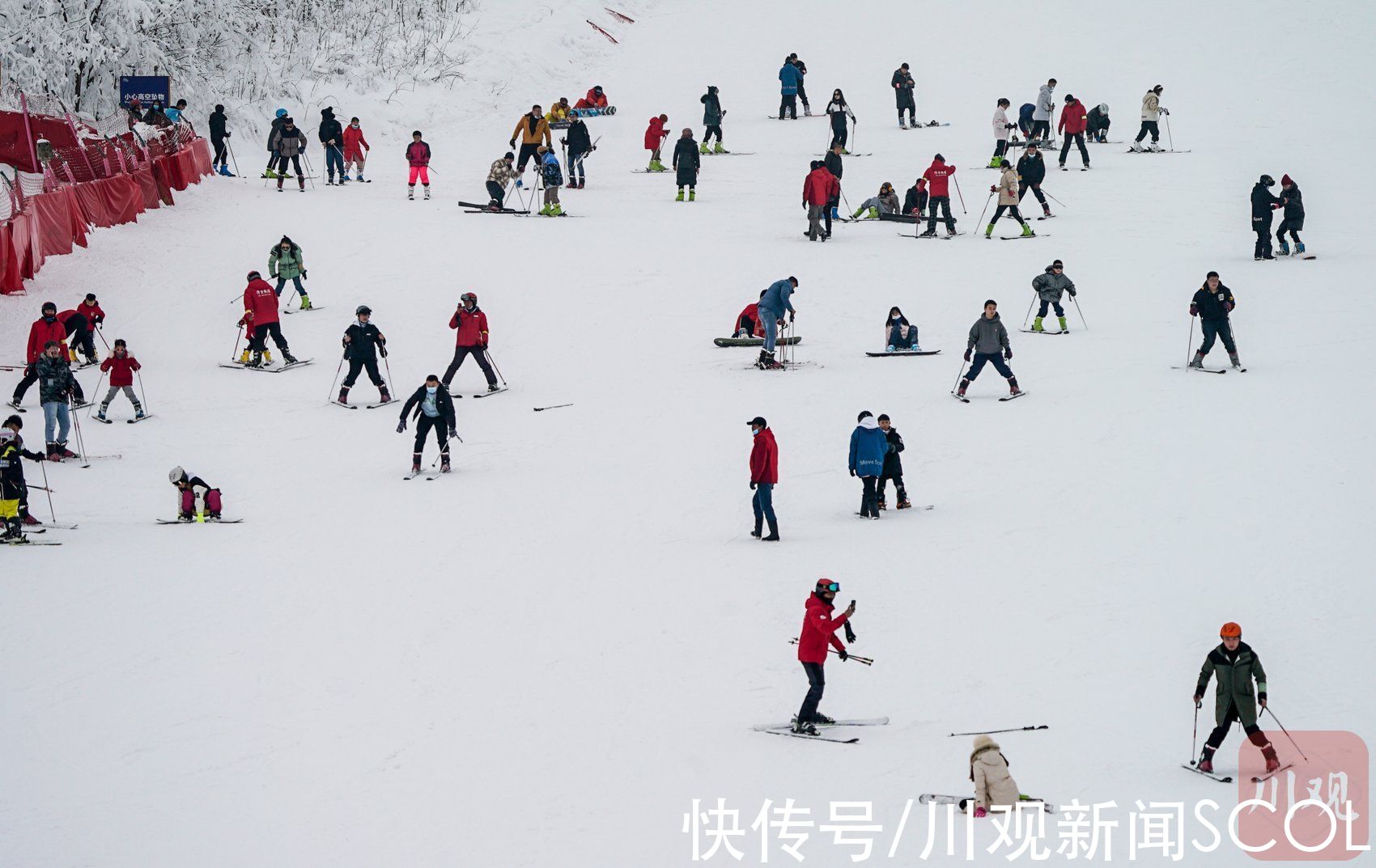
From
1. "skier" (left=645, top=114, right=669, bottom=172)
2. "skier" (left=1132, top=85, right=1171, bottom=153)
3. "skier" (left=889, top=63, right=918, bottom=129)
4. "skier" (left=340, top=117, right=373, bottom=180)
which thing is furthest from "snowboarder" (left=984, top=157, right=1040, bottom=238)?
"skier" (left=340, top=117, right=373, bottom=180)

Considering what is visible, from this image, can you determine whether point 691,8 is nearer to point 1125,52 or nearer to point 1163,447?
point 1125,52

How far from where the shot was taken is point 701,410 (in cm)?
1809

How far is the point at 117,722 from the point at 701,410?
9.36 meters

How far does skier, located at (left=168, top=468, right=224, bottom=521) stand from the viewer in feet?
48.1

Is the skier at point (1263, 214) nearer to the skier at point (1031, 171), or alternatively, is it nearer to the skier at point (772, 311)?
the skier at point (1031, 171)

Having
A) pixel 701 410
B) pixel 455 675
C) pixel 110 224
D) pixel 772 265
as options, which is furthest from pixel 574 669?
pixel 110 224

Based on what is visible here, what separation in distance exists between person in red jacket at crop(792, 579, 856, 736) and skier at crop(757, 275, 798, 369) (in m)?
9.74

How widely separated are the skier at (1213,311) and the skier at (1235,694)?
9303 millimetres

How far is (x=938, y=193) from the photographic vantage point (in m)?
25.9

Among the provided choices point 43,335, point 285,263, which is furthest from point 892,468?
point 285,263

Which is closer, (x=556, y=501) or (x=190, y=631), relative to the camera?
(x=190, y=631)

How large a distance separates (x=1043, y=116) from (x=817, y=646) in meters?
25.0

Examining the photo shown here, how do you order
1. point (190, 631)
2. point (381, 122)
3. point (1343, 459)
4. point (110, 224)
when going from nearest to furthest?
point (190, 631), point (1343, 459), point (110, 224), point (381, 122)

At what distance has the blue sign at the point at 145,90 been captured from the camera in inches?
1139
